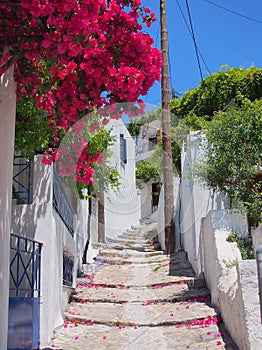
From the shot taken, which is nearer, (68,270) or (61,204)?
(61,204)

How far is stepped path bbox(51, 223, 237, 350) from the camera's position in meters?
7.32

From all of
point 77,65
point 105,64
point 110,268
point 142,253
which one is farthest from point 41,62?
point 142,253

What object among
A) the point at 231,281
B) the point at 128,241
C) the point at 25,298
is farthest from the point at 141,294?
the point at 128,241

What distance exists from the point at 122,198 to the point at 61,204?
11.6 m

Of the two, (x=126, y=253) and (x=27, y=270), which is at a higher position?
(x=27, y=270)

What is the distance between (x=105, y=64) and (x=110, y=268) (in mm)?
8948

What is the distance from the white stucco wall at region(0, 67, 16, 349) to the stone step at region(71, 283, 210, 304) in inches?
192

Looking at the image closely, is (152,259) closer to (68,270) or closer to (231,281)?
(68,270)

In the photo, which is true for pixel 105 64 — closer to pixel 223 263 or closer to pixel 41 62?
pixel 41 62

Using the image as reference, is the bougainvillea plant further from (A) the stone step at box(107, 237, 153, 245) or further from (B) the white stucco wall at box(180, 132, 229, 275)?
(A) the stone step at box(107, 237, 153, 245)

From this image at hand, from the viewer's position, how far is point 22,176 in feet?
27.3

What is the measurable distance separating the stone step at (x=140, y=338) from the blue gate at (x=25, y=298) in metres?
0.84

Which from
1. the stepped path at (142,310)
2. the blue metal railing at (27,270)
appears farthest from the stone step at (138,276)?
the blue metal railing at (27,270)

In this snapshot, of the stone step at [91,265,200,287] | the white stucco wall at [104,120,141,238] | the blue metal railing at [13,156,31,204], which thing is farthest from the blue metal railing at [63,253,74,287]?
the white stucco wall at [104,120,141,238]
